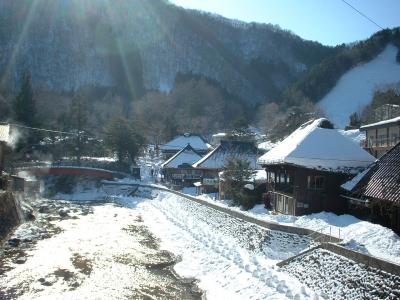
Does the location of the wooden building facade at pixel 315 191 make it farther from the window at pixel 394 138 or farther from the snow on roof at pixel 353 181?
the window at pixel 394 138

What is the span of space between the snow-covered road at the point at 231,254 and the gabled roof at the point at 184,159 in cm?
2070

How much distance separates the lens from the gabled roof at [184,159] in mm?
49838

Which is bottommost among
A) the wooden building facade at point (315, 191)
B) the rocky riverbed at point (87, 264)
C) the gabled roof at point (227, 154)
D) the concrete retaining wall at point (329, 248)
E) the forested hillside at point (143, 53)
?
the rocky riverbed at point (87, 264)

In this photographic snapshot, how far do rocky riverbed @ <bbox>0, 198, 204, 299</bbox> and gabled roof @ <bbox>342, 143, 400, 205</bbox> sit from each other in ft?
26.5

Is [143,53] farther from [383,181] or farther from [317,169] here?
[383,181]

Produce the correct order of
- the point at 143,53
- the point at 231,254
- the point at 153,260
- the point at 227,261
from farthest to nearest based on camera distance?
the point at 143,53
the point at 153,260
the point at 231,254
the point at 227,261

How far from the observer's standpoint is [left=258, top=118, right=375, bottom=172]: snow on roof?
66.4ft

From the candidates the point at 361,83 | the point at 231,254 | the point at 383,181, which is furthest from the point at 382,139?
the point at 361,83

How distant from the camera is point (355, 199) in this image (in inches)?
696

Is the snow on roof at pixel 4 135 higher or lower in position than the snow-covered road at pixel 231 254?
higher

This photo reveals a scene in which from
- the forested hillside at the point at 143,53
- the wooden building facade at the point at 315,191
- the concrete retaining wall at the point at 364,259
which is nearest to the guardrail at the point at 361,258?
the concrete retaining wall at the point at 364,259

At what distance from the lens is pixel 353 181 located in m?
18.9

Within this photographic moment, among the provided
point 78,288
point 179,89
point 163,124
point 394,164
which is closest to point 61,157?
point 163,124

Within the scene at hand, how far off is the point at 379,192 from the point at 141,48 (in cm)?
14653
